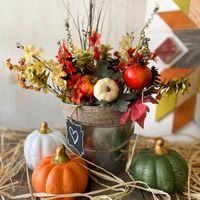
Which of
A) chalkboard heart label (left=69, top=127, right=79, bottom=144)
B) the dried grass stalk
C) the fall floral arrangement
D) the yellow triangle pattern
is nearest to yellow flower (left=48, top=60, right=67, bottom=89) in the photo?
the fall floral arrangement

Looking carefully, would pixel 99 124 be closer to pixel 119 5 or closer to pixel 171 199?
pixel 171 199

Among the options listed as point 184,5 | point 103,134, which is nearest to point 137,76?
point 103,134

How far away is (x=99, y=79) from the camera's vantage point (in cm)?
70

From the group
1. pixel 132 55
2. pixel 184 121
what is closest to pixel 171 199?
pixel 132 55

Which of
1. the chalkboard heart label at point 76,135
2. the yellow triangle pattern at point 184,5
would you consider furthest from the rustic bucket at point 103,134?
the yellow triangle pattern at point 184,5

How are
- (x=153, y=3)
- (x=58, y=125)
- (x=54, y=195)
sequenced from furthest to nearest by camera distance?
(x=58, y=125) < (x=153, y=3) < (x=54, y=195)

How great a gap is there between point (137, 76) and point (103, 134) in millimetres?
159

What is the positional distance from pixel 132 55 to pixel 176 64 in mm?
400

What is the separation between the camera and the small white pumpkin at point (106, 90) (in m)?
0.65

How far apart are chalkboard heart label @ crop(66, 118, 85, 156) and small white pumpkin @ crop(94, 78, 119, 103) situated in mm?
91

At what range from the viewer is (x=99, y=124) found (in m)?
0.70

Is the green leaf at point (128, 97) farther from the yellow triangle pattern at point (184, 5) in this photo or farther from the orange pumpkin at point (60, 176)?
the yellow triangle pattern at point (184, 5)

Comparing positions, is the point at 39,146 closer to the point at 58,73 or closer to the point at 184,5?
the point at 58,73

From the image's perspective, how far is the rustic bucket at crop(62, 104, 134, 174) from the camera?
0.68 metres
